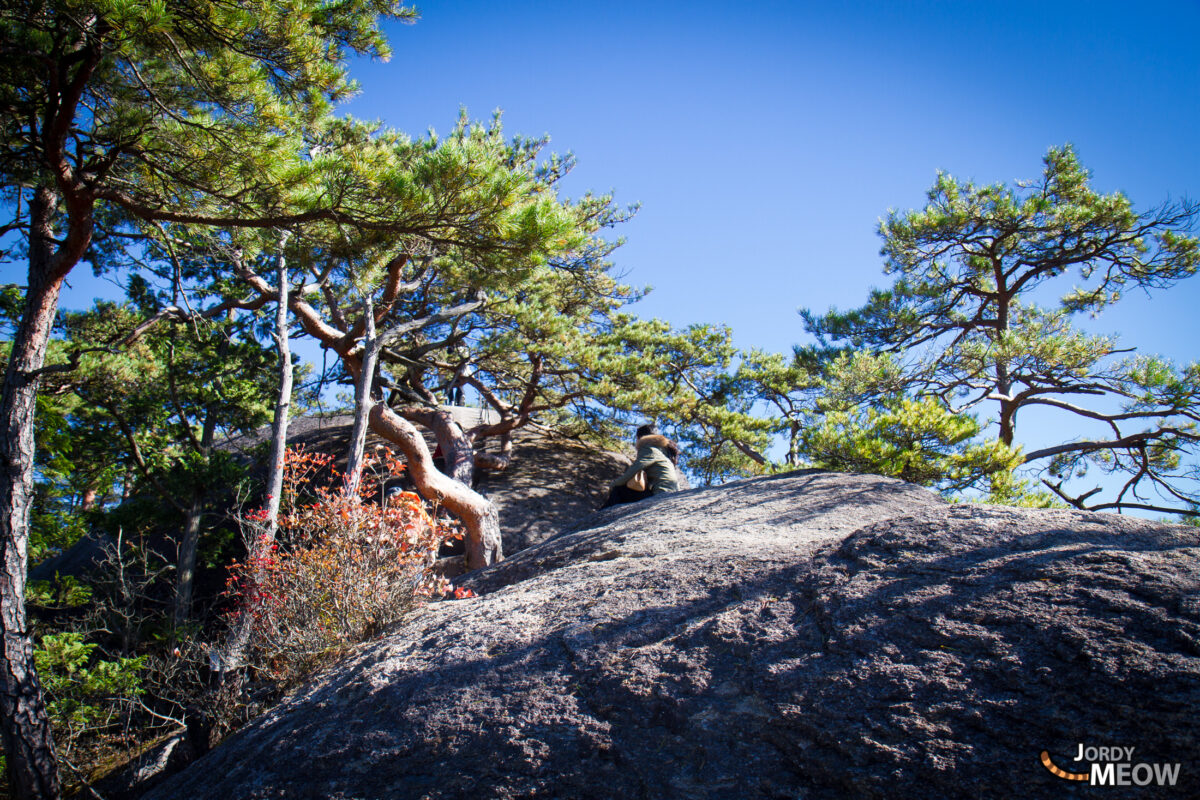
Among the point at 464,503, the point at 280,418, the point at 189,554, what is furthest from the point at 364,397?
the point at 189,554

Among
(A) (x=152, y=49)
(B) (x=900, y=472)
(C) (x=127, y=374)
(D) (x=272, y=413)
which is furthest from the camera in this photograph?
(D) (x=272, y=413)

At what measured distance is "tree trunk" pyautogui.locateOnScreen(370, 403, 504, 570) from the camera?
7.95m

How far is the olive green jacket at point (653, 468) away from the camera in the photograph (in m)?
6.70

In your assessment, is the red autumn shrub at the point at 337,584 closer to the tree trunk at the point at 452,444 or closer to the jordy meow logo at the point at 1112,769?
the jordy meow logo at the point at 1112,769

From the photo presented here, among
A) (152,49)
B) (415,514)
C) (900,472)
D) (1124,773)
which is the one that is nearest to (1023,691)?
(1124,773)

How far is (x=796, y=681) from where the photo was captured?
2.22 m

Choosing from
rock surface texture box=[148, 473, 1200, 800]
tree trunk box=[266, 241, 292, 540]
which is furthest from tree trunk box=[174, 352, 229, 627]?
rock surface texture box=[148, 473, 1200, 800]

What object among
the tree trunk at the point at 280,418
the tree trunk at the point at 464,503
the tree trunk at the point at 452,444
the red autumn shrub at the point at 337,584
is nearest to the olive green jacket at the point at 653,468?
the tree trunk at the point at 464,503

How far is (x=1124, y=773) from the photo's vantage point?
1.70m

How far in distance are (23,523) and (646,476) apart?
5279 mm

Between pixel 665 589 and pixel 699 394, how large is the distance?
870 centimetres

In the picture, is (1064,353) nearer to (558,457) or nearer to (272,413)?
(558,457)

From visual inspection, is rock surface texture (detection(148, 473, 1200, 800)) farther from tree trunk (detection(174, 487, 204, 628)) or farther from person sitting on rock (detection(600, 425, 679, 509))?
tree trunk (detection(174, 487, 204, 628))

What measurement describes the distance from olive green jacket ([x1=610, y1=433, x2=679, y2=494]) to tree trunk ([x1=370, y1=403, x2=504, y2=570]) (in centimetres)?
216
